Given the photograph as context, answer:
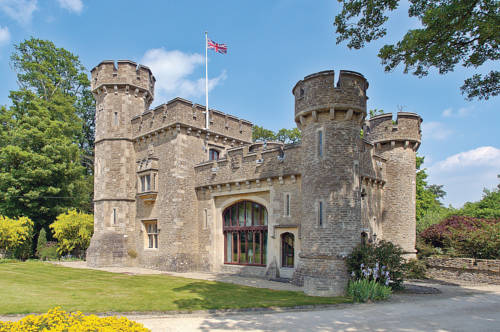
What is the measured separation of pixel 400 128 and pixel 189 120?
1099 centimetres

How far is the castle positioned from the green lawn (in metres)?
2.29

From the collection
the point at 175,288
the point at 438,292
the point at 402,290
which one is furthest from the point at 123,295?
the point at 438,292

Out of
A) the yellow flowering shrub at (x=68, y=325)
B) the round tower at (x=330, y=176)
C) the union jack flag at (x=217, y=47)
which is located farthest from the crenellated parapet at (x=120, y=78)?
the yellow flowering shrub at (x=68, y=325)

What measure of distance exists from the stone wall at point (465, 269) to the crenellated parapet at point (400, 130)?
226 inches

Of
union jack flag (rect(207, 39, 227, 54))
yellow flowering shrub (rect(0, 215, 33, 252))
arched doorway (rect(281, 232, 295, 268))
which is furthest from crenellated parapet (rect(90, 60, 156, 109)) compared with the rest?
arched doorway (rect(281, 232, 295, 268))

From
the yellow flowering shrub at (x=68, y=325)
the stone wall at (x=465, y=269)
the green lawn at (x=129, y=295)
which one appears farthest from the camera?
the stone wall at (x=465, y=269)

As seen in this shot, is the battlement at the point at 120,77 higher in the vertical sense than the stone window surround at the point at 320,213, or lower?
higher

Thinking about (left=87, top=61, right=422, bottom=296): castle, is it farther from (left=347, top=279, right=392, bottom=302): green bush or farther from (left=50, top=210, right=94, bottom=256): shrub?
(left=50, top=210, right=94, bottom=256): shrub

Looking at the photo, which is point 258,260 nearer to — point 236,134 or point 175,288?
point 175,288

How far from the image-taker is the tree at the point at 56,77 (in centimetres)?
3434

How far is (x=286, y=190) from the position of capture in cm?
1661

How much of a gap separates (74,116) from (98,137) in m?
13.2

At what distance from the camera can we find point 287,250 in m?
16.6

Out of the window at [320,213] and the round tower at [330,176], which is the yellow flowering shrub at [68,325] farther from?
the window at [320,213]
